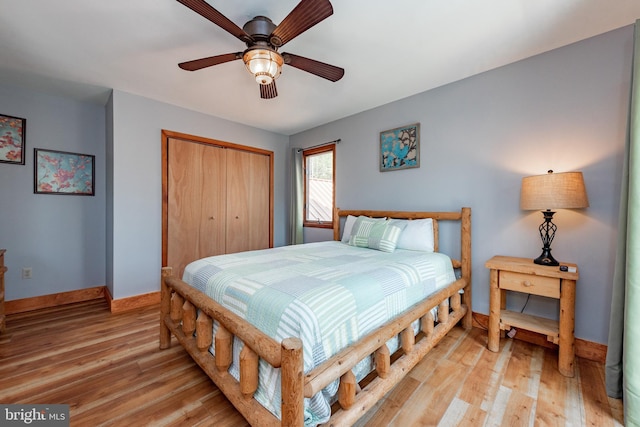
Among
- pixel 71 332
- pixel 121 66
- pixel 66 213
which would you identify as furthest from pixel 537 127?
pixel 66 213

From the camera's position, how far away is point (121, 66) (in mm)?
2330

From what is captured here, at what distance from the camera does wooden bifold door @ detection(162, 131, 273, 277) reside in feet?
10.6

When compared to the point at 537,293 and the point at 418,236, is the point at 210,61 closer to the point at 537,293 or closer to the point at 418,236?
the point at 418,236

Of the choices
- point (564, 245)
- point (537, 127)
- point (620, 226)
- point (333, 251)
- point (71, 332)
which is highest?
point (537, 127)

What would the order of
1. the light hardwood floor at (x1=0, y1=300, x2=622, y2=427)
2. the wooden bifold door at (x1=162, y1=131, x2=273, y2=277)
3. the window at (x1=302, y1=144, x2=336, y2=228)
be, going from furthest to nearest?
the window at (x1=302, y1=144, x2=336, y2=228)
the wooden bifold door at (x1=162, y1=131, x2=273, y2=277)
the light hardwood floor at (x1=0, y1=300, x2=622, y2=427)

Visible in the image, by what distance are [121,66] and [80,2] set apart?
79 cm

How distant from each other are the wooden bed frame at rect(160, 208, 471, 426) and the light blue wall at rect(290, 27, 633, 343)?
31.2 inches

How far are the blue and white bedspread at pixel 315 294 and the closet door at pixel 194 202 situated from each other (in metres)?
→ 1.60

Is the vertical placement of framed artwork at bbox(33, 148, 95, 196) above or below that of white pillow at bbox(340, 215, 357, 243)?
above

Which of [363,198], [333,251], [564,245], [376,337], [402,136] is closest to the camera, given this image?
[376,337]

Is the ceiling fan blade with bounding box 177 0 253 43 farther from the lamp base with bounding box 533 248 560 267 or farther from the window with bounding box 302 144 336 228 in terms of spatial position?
the lamp base with bounding box 533 248 560 267

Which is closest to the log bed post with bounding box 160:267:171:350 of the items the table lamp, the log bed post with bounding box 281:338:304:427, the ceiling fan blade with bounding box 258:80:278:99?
the log bed post with bounding box 281:338:304:427

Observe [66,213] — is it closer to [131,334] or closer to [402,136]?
[131,334]

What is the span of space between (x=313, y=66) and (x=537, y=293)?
225cm
